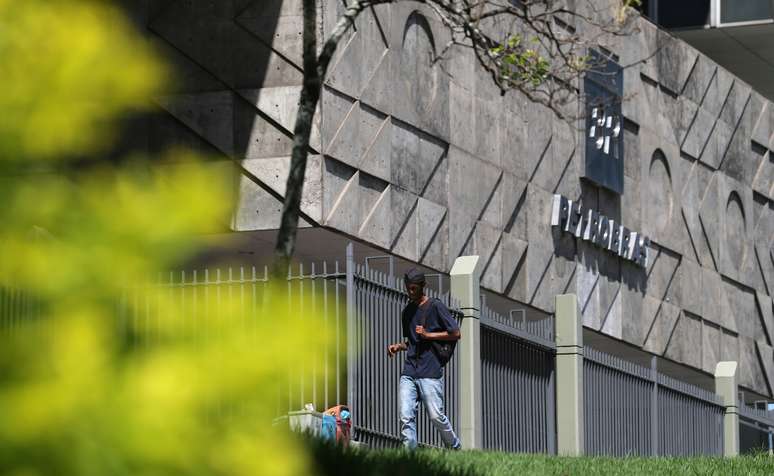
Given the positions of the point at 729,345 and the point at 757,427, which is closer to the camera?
the point at 757,427

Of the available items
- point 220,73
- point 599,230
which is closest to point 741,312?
point 599,230

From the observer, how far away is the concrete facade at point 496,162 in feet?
75.4

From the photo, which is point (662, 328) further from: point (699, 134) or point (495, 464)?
point (495, 464)

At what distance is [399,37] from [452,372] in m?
9.11

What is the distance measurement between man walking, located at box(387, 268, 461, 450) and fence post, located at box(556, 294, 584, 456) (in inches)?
199

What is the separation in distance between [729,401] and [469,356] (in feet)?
32.9

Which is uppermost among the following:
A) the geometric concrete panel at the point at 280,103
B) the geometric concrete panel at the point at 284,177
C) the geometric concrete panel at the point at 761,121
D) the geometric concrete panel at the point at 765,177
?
the geometric concrete panel at the point at 761,121

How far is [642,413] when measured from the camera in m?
22.5

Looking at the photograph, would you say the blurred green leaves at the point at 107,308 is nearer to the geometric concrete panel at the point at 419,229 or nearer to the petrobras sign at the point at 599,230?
the geometric concrete panel at the point at 419,229

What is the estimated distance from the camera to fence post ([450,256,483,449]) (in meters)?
17.1

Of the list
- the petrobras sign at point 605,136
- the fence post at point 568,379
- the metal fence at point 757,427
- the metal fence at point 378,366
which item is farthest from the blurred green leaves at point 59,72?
the petrobras sign at point 605,136

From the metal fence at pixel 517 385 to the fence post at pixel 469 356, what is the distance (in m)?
0.47

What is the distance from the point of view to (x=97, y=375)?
2.21m

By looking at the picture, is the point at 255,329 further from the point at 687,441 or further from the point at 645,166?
the point at 645,166
